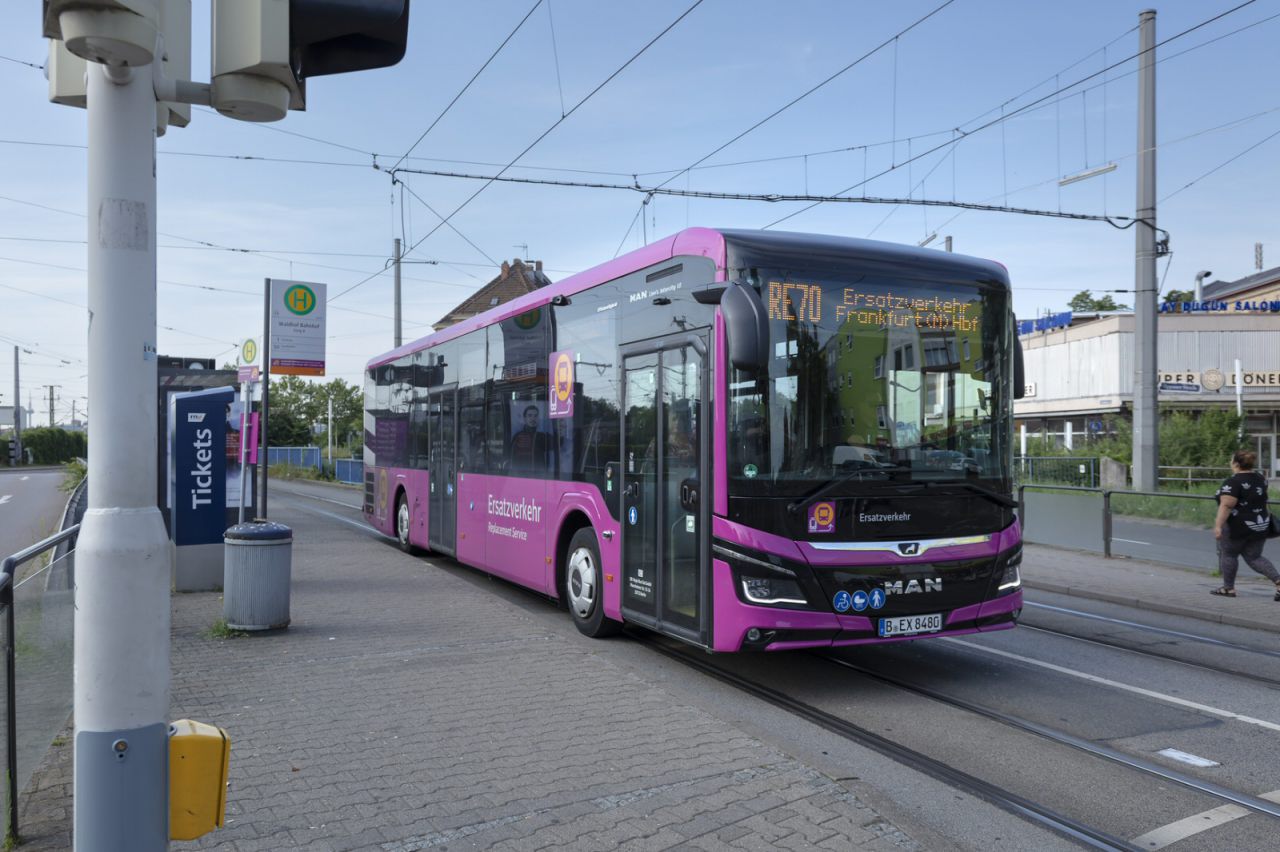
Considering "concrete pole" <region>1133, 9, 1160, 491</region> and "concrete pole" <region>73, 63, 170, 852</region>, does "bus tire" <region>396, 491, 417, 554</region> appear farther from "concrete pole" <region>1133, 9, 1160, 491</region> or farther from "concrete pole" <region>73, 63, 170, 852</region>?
"concrete pole" <region>73, 63, 170, 852</region>

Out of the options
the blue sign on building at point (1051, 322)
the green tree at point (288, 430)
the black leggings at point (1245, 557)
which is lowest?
the black leggings at point (1245, 557)

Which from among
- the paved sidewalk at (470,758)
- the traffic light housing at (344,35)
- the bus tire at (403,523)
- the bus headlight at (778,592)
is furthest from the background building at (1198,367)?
the traffic light housing at (344,35)

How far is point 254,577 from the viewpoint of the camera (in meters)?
8.95

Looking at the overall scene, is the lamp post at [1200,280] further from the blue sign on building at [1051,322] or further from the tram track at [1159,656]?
the tram track at [1159,656]

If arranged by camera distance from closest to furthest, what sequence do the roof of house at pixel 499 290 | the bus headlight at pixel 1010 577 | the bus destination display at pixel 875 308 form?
the bus destination display at pixel 875 308 < the bus headlight at pixel 1010 577 < the roof of house at pixel 499 290

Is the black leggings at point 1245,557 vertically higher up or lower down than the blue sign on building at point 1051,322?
lower down

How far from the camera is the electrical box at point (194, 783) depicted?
3.07 meters

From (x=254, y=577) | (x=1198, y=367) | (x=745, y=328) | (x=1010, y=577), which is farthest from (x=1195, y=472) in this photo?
(x=254, y=577)

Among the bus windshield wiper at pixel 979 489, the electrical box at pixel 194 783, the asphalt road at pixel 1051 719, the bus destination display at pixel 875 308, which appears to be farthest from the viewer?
the bus windshield wiper at pixel 979 489

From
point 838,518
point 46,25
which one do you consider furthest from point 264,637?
point 46,25

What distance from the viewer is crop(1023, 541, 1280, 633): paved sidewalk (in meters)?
10.9

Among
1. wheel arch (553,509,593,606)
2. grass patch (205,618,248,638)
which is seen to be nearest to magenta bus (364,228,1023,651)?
wheel arch (553,509,593,606)

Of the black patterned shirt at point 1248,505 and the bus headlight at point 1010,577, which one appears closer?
the bus headlight at point 1010,577

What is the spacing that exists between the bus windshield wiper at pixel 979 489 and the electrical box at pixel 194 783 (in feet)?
16.8
